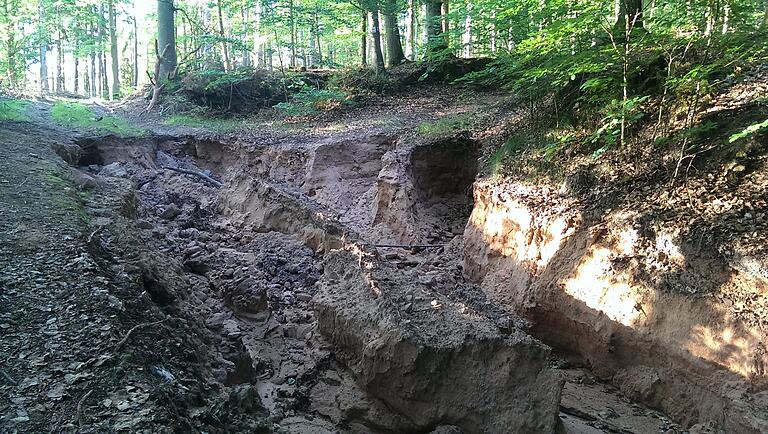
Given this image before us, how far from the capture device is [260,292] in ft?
21.9

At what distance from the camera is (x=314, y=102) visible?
51.0 feet

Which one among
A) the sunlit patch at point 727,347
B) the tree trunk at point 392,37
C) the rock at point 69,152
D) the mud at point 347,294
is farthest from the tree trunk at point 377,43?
the sunlit patch at point 727,347

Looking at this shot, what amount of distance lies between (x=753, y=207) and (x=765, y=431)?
221cm

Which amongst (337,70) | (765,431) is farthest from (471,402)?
(337,70)

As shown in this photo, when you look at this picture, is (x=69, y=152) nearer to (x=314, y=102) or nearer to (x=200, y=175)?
(x=200, y=175)

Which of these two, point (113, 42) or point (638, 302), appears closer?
point (638, 302)

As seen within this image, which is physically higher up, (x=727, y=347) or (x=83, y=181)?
(x=83, y=181)

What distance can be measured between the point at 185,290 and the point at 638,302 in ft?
17.2

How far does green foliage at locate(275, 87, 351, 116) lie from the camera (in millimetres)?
15163

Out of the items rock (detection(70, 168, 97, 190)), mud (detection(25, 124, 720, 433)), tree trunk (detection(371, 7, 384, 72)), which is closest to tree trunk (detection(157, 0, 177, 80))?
tree trunk (detection(371, 7, 384, 72))

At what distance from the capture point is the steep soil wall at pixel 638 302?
15.6 feet

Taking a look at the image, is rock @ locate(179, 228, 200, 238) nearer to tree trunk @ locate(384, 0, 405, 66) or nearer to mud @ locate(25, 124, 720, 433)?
mud @ locate(25, 124, 720, 433)

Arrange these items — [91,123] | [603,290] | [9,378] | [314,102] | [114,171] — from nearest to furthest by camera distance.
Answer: [9,378] < [603,290] < [114,171] < [91,123] < [314,102]

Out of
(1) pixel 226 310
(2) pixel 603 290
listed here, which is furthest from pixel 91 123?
(2) pixel 603 290
